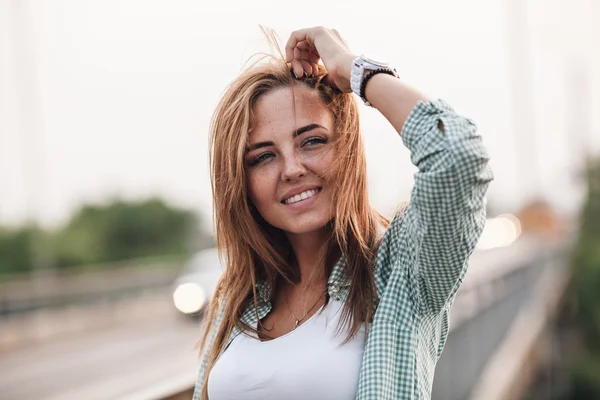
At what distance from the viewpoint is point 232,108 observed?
2453mm

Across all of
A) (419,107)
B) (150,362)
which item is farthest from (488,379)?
(150,362)

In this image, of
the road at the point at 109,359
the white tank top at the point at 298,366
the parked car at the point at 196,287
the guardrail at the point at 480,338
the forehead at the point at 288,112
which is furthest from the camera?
the parked car at the point at 196,287

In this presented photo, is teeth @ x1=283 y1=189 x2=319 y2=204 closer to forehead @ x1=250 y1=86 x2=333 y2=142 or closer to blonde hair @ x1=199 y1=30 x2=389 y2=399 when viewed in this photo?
blonde hair @ x1=199 y1=30 x2=389 y2=399

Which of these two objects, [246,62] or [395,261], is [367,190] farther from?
[246,62]

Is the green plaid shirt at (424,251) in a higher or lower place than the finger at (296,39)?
lower

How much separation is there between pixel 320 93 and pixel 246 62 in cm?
34

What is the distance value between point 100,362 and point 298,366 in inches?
510

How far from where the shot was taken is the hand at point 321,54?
2297mm

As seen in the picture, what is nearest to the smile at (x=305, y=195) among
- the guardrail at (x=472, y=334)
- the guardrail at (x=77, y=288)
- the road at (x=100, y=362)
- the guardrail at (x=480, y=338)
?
the guardrail at (x=472, y=334)

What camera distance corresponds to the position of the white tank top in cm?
217

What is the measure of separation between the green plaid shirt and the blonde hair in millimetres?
84

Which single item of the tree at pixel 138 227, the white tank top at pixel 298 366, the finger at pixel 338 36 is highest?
the finger at pixel 338 36

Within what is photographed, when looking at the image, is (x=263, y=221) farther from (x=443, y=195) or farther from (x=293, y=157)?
(x=443, y=195)

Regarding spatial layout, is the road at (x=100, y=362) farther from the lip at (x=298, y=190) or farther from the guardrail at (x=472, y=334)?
the lip at (x=298, y=190)
